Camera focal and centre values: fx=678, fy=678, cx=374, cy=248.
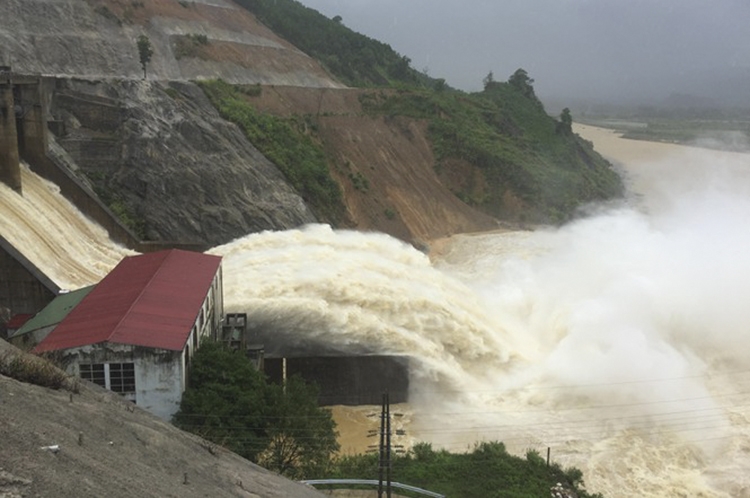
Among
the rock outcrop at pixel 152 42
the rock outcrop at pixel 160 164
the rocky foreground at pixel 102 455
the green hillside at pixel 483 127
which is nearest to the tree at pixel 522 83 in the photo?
the green hillside at pixel 483 127

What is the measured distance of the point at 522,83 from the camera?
77250 millimetres

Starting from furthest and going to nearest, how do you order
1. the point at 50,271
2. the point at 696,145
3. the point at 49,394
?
the point at 696,145
the point at 50,271
the point at 49,394

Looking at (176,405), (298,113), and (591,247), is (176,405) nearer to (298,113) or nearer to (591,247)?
(591,247)

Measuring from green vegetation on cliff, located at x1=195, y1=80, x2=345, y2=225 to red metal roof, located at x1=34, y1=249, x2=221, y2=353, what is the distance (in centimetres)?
1738

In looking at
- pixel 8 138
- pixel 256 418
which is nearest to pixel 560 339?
pixel 256 418

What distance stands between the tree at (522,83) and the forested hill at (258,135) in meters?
8.32

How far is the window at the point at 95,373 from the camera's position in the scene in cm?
1510

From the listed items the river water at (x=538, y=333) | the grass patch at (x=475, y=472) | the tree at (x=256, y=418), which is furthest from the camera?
the river water at (x=538, y=333)

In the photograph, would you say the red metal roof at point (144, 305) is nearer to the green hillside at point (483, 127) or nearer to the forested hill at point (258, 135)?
the forested hill at point (258, 135)

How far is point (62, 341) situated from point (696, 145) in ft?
361

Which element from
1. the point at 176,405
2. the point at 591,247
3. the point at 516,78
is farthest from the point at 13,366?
the point at 516,78

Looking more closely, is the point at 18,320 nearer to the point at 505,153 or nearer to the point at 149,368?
the point at 149,368

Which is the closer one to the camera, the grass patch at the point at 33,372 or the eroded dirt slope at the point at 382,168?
the grass patch at the point at 33,372

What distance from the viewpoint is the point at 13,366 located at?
980 centimetres
